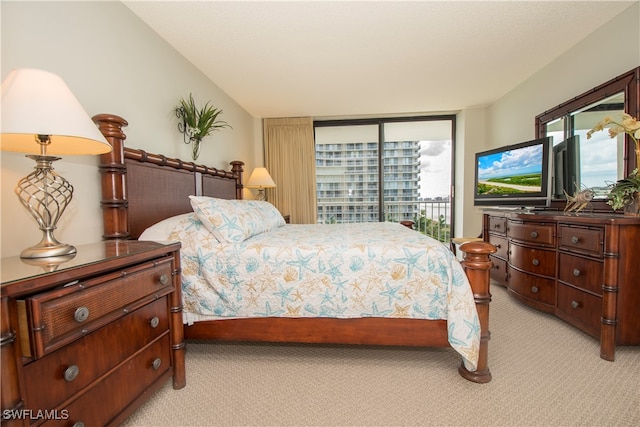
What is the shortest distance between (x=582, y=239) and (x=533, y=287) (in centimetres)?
62

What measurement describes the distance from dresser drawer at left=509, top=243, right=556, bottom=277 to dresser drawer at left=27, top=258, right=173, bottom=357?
8.66 feet

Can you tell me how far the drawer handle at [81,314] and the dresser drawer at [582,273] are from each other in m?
2.61

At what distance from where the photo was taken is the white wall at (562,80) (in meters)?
2.02

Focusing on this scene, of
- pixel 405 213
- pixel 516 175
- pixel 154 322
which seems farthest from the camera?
pixel 405 213

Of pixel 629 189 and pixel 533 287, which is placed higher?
pixel 629 189

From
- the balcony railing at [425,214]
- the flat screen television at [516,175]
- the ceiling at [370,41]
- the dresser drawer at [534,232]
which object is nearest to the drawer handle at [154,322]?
the ceiling at [370,41]

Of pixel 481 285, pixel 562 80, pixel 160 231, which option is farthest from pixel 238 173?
pixel 562 80

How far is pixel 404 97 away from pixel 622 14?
76.3 inches

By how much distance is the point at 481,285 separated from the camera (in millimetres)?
1436

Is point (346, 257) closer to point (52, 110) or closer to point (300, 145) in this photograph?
point (52, 110)

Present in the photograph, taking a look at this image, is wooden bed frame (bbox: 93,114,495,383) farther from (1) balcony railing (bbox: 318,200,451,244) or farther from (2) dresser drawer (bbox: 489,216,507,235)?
(1) balcony railing (bbox: 318,200,451,244)

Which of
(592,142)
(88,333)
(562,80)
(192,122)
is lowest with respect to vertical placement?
(88,333)

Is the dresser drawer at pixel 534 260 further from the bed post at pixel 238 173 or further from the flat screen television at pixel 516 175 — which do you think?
the bed post at pixel 238 173

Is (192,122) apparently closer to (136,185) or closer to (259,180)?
(136,185)
